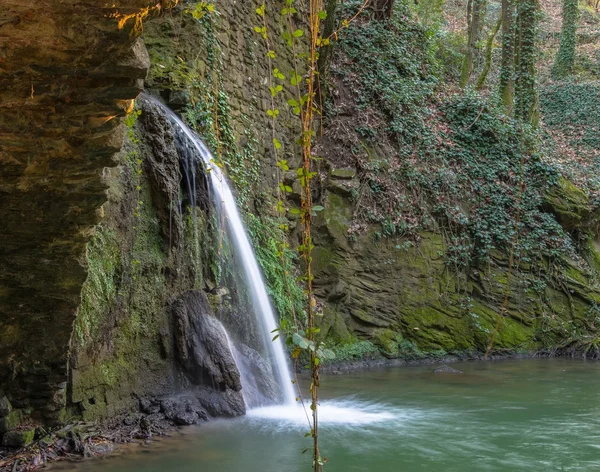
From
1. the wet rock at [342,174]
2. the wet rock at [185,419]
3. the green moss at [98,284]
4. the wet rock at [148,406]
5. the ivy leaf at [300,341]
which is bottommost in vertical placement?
the wet rock at [185,419]

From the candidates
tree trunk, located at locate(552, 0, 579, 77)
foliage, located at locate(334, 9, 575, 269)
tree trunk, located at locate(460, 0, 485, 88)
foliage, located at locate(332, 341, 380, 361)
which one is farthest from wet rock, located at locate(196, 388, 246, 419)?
tree trunk, located at locate(552, 0, 579, 77)

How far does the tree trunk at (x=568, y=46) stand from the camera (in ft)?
67.4

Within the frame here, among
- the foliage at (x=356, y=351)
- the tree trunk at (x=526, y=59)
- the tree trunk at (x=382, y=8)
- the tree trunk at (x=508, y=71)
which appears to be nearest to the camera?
the foliage at (x=356, y=351)

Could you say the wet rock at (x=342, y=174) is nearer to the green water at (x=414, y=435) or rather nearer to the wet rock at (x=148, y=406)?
the green water at (x=414, y=435)

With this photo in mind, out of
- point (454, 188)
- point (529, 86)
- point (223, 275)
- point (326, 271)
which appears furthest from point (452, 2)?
point (223, 275)

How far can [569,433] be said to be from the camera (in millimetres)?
6031

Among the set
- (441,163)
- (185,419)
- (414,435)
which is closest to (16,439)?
(185,419)

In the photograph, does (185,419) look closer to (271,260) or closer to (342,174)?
(271,260)

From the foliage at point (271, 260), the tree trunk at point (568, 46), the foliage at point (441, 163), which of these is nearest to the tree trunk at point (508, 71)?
the foliage at point (441, 163)

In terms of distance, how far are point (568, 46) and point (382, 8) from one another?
9.70 metres

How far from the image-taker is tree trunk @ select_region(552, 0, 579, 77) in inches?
809

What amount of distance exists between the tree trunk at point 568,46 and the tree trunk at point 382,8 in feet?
28.6

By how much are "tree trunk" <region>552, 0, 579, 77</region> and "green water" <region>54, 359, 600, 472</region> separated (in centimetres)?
1492

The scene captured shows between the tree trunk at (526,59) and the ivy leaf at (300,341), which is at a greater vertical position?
the tree trunk at (526,59)
